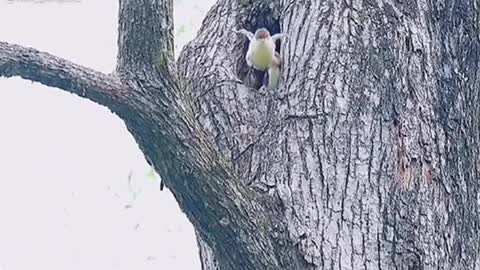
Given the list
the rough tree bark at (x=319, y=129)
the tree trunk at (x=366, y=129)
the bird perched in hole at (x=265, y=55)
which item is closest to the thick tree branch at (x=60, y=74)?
the rough tree bark at (x=319, y=129)

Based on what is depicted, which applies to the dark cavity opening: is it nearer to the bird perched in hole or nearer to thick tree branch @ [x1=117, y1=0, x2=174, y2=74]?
the bird perched in hole

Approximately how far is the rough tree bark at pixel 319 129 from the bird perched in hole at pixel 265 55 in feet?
0.12

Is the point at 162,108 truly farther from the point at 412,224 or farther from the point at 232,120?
the point at 412,224

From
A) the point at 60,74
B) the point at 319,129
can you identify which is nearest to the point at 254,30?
the point at 319,129

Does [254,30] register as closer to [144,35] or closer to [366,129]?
[366,129]

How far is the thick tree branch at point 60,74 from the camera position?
1824 millimetres

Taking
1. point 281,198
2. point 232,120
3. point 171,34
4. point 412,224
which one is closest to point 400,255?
point 412,224

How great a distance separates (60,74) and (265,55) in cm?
74

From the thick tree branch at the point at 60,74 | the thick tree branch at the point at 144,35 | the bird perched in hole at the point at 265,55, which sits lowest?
the thick tree branch at the point at 60,74

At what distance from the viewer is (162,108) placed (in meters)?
1.92

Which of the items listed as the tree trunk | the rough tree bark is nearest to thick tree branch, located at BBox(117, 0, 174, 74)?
the rough tree bark

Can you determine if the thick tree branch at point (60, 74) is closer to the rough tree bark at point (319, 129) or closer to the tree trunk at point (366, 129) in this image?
the rough tree bark at point (319, 129)

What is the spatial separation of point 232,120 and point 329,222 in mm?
409

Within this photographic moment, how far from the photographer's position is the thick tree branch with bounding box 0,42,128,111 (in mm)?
1824
